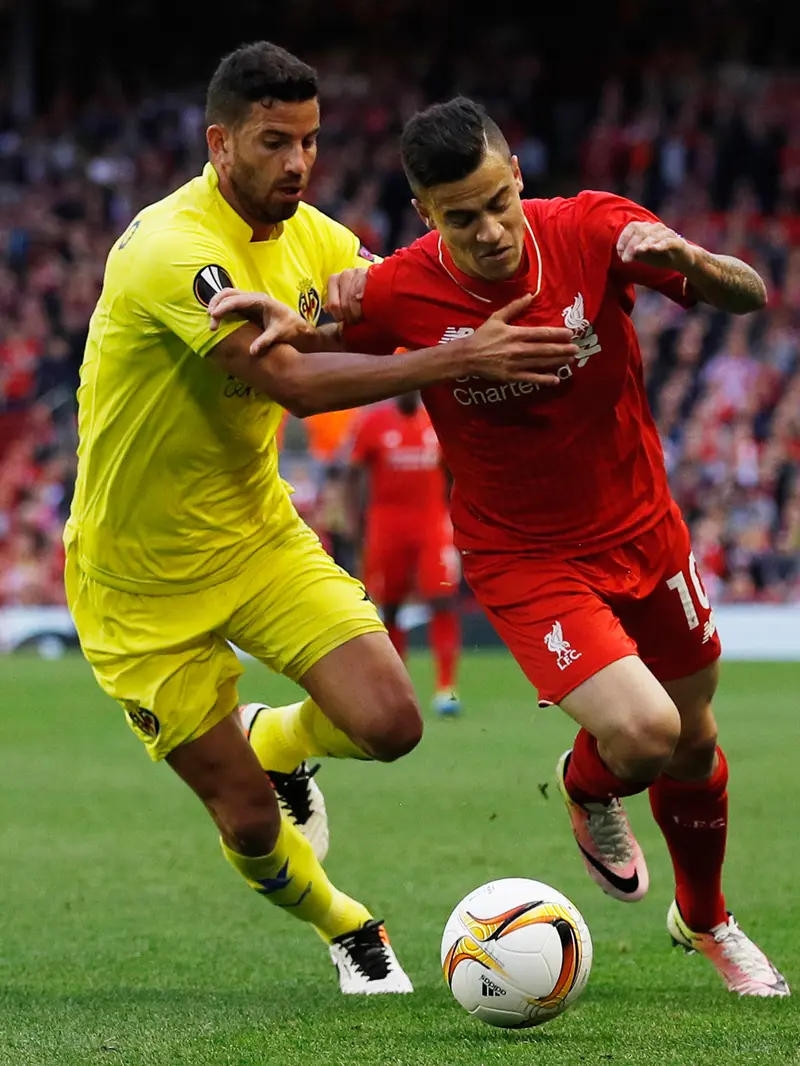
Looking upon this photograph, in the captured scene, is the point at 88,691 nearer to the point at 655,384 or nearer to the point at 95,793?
the point at 95,793

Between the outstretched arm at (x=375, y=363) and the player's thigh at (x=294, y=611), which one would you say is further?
the player's thigh at (x=294, y=611)

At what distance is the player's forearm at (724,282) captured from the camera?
502 cm

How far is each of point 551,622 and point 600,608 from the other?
155mm

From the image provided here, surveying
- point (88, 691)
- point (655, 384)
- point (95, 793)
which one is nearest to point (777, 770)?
point (95, 793)

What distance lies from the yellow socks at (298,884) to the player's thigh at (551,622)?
3.37ft

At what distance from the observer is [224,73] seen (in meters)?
5.46

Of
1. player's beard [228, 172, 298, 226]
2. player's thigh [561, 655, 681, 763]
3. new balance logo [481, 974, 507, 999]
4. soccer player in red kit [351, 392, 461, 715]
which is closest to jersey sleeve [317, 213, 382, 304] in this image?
player's beard [228, 172, 298, 226]

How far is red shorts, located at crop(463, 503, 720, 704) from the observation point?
211 inches

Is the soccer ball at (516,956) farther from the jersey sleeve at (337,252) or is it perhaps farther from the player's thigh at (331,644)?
the jersey sleeve at (337,252)

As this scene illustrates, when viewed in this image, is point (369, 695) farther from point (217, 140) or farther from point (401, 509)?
point (401, 509)

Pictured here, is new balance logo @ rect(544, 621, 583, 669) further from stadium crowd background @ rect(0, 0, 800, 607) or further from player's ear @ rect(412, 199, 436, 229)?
stadium crowd background @ rect(0, 0, 800, 607)

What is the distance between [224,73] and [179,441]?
1133 millimetres

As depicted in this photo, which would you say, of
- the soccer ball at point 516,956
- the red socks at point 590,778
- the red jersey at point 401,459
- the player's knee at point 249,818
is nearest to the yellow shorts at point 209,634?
the player's knee at point 249,818

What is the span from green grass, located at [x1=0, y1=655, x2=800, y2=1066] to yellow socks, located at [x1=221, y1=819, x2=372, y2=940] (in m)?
0.22
